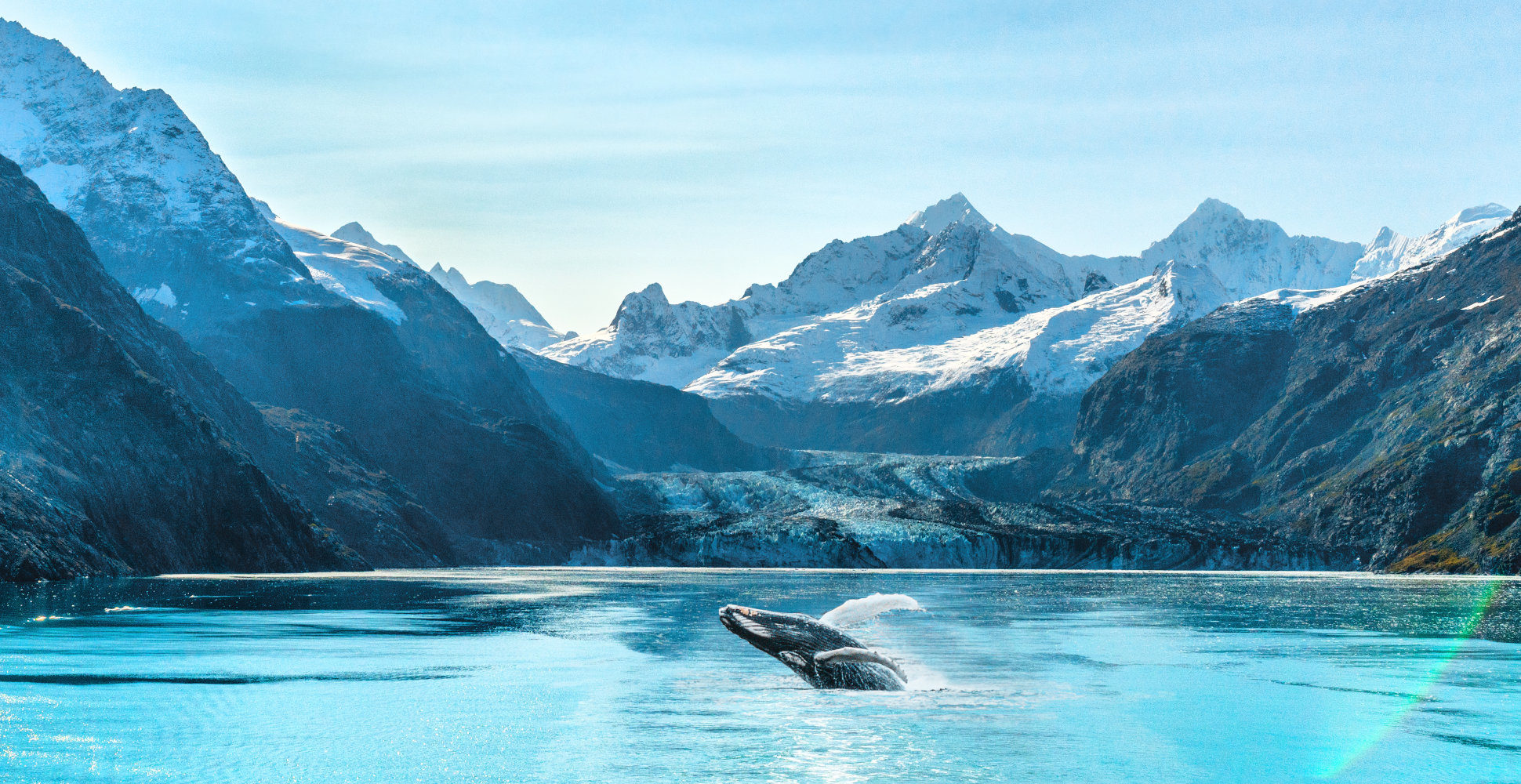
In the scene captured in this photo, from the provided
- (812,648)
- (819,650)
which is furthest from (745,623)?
(819,650)

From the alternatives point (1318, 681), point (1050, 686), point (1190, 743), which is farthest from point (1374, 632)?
point (1190, 743)

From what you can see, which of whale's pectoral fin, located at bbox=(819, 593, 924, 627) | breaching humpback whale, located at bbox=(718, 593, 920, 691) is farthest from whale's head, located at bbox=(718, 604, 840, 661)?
whale's pectoral fin, located at bbox=(819, 593, 924, 627)

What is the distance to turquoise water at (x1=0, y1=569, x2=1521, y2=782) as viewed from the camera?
39438mm

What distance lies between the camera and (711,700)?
5212 centimetres

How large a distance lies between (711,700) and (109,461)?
136 m

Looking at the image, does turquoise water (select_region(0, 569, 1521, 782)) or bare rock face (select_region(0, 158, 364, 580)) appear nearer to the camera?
turquoise water (select_region(0, 569, 1521, 782))

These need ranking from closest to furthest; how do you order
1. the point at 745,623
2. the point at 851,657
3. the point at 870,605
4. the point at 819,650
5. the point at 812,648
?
the point at 851,657 → the point at 819,650 → the point at 812,648 → the point at 745,623 → the point at 870,605

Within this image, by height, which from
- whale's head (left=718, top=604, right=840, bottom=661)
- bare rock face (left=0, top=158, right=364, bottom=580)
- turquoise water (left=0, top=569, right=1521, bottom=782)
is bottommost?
turquoise water (left=0, top=569, right=1521, bottom=782)

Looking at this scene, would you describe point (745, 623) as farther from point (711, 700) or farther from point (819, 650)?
point (711, 700)

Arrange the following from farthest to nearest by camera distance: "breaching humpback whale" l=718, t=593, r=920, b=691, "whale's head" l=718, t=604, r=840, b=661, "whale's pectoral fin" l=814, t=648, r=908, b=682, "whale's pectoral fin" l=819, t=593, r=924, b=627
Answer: "whale's pectoral fin" l=819, t=593, r=924, b=627, "whale's head" l=718, t=604, r=840, b=661, "breaching humpback whale" l=718, t=593, r=920, b=691, "whale's pectoral fin" l=814, t=648, r=908, b=682

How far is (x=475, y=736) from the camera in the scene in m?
44.1

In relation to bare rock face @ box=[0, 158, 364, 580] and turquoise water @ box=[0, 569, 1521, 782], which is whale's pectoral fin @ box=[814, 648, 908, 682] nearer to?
turquoise water @ box=[0, 569, 1521, 782]

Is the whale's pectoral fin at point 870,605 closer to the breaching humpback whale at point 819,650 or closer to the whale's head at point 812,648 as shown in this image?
the breaching humpback whale at point 819,650

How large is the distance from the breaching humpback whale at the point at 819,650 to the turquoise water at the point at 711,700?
4.11 feet
